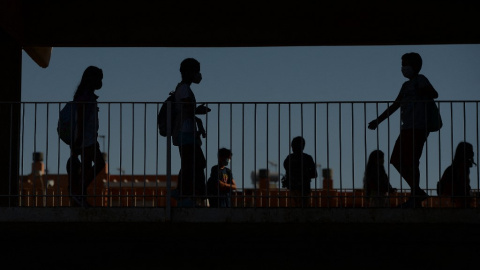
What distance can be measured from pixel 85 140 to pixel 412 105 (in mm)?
3726

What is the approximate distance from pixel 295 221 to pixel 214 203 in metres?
1.47

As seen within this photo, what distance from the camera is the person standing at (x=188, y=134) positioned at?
11.0 metres

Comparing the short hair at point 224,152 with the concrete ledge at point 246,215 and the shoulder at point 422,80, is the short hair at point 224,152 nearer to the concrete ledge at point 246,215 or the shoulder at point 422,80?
the concrete ledge at point 246,215

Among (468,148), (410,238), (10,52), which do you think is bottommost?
(410,238)

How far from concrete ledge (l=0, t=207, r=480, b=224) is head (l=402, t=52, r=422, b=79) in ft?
5.20

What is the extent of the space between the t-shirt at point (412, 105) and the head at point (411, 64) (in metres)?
0.08

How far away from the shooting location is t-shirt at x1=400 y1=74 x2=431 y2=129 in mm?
10875

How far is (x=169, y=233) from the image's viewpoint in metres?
10.2

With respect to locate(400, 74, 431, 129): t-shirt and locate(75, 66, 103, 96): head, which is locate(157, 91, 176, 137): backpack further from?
locate(400, 74, 431, 129): t-shirt

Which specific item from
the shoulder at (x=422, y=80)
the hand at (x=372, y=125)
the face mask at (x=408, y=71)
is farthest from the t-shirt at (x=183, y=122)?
the shoulder at (x=422, y=80)

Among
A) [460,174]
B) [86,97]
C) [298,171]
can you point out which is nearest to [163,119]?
[86,97]
